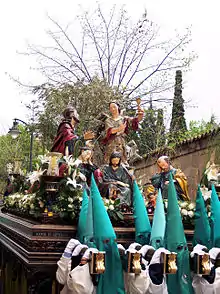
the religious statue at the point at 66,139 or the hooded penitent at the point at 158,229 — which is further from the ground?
the religious statue at the point at 66,139

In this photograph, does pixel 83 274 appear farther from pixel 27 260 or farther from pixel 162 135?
pixel 162 135

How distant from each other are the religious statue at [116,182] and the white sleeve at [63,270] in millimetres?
2080

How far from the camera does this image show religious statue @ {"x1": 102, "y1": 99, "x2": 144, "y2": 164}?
27.4 ft

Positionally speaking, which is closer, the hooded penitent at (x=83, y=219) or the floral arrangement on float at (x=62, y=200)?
the hooded penitent at (x=83, y=219)

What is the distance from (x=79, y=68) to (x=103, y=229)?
555 inches

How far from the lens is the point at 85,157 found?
21.9ft

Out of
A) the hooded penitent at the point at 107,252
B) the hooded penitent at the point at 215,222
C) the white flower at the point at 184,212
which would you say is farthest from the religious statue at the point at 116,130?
the hooded penitent at the point at 107,252

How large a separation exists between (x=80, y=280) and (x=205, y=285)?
1.23m

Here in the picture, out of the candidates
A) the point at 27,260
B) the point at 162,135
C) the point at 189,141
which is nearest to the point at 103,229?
the point at 27,260

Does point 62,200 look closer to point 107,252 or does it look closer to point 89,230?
point 89,230

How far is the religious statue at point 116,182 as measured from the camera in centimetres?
624

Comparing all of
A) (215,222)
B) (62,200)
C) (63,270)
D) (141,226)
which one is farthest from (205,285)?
(62,200)

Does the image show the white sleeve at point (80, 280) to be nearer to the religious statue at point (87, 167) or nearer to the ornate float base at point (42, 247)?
the ornate float base at point (42, 247)

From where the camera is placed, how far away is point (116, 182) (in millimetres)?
6379
